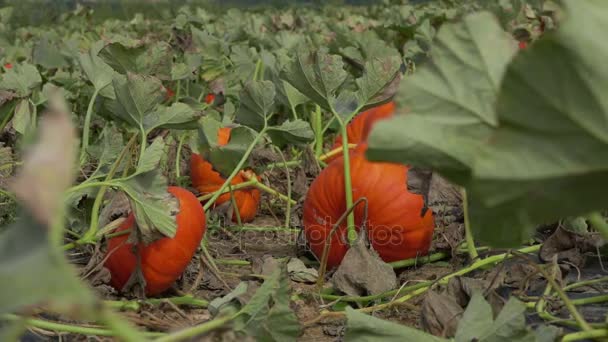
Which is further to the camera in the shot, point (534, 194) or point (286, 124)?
point (286, 124)

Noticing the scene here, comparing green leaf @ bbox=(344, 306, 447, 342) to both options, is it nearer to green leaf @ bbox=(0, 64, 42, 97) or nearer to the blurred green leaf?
green leaf @ bbox=(0, 64, 42, 97)

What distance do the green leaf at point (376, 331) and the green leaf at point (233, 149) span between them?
91 centimetres

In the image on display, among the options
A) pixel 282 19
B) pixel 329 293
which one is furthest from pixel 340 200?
pixel 282 19

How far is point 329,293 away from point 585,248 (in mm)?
493

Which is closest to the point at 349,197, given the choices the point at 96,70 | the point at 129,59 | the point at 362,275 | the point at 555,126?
the point at 362,275

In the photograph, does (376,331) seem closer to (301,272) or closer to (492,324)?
(492,324)

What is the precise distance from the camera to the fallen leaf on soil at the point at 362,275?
1.55 meters

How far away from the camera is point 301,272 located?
1.77 metres

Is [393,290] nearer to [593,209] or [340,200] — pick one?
[340,200]

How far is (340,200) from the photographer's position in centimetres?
176

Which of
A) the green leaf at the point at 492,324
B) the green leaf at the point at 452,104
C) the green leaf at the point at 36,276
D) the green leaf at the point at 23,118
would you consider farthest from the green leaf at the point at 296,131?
the green leaf at the point at 36,276

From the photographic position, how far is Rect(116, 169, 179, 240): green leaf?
147 centimetres

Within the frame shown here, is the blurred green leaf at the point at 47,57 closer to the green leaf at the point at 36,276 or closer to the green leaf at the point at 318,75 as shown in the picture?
the green leaf at the point at 318,75

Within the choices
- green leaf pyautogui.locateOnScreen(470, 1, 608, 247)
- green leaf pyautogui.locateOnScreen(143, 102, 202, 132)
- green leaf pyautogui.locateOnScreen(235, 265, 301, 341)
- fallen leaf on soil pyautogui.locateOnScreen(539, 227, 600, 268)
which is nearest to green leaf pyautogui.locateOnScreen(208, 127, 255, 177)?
green leaf pyautogui.locateOnScreen(143, 102, 202, 132)
